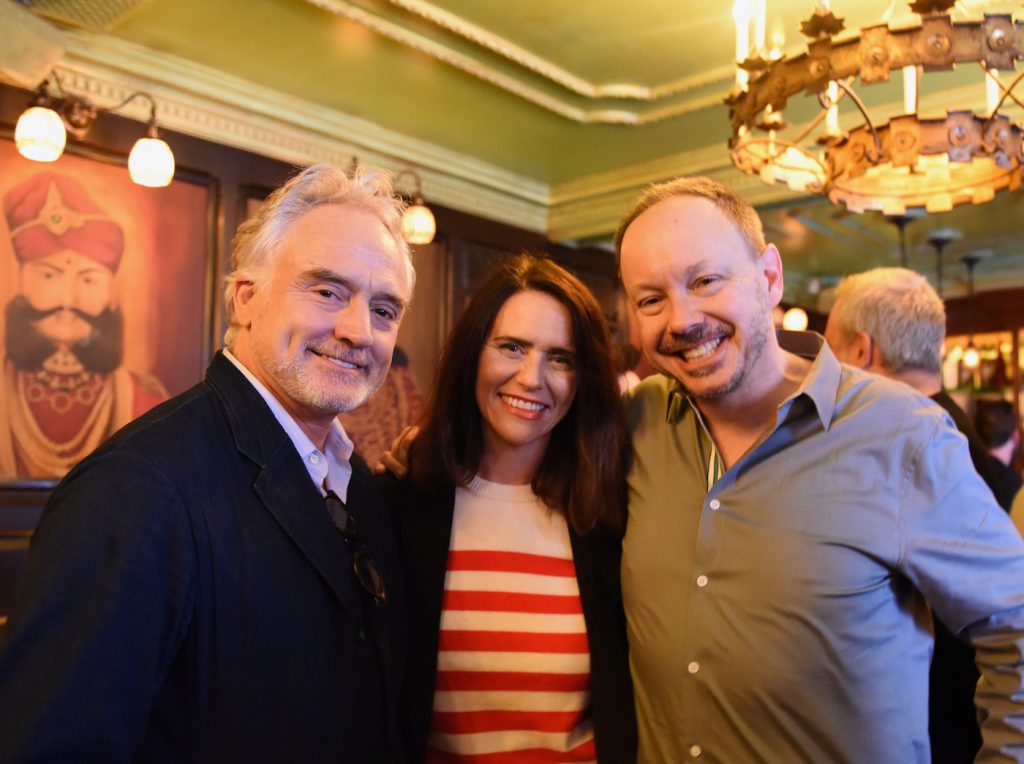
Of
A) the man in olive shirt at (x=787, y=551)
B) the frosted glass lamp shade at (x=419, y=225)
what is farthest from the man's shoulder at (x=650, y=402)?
the frosted glass lamp shade at (x=419, y=225)

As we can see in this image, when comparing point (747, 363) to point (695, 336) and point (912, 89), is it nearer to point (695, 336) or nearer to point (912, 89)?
point (695, 336)

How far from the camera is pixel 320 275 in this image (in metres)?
1.47

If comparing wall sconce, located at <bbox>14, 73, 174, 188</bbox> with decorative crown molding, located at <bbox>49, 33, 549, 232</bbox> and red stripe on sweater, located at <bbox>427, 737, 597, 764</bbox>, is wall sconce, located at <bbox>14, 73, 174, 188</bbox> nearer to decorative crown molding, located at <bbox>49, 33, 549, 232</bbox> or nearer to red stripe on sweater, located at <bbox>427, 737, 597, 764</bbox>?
decorative crown molding, located at <bbox>49, 33, 549, 232</bbox>

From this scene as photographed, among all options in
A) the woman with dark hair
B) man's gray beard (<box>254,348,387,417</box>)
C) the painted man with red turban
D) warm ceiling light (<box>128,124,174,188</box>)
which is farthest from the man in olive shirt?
the painted man with red turban

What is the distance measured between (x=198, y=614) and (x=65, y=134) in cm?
285

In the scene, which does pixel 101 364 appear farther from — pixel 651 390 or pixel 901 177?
pixel 901 177

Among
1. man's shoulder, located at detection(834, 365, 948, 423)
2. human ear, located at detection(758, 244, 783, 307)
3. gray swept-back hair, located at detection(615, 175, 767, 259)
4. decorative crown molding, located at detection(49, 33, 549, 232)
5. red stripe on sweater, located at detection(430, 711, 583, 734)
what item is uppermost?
decorative crown molding, located at detection(49, 33, 549, 232)

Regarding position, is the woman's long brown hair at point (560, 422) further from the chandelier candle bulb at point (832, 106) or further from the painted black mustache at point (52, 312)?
the painted black mustache at point (52, 312)

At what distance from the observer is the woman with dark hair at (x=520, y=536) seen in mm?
1673

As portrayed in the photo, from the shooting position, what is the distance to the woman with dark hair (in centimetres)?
167

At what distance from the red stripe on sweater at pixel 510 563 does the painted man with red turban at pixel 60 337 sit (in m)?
2.67

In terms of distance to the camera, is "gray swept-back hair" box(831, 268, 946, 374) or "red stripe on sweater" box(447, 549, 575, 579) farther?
"gray swept-back hair" box(831, 268, 946, 374)

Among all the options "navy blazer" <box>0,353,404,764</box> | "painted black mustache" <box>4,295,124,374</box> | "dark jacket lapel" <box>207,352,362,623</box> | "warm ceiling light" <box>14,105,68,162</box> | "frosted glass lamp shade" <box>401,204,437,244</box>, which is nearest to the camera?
"navy blazer" <box>0,353,404,764</box>

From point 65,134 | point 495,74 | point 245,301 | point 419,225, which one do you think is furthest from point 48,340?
point 245,301
